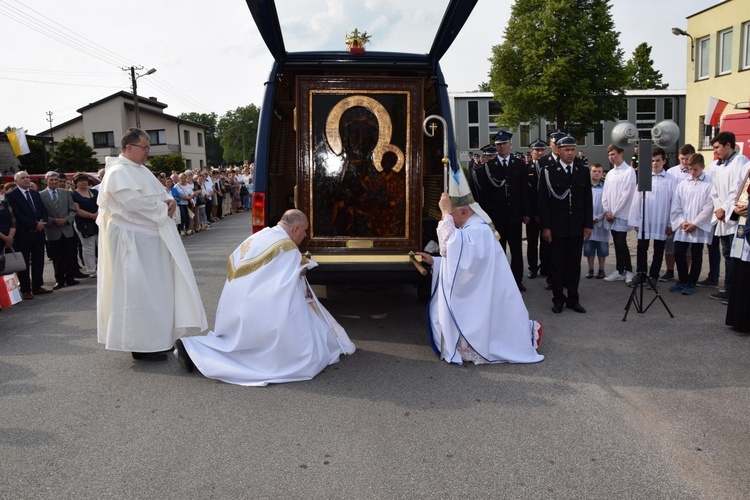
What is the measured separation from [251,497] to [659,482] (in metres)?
2.26

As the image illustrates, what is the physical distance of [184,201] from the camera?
58.3 feet

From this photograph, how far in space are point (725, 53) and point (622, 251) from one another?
A: 79.7ft

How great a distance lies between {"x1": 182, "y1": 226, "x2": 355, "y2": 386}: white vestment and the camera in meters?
5.13

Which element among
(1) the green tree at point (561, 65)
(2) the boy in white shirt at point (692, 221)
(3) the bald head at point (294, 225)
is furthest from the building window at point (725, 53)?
(3) the bald head at point (294, 225)

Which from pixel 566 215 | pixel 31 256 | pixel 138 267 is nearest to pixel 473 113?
pixel 31 256

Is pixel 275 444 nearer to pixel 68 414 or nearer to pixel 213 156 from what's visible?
pixel 68 414

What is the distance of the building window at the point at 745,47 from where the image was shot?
26.7 metres

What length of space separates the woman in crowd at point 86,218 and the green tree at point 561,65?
2880cm

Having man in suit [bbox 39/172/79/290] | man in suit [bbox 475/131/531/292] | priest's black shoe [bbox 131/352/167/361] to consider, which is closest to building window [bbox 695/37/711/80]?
man in suit [bbox 475/131/531/292]

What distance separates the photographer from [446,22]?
6277mm

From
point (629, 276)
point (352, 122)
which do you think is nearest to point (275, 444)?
point (352, 122)

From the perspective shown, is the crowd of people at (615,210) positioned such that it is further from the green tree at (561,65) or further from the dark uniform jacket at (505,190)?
the green tree at (561,65)

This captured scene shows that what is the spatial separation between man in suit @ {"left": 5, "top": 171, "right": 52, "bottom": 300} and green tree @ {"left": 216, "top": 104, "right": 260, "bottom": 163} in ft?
290

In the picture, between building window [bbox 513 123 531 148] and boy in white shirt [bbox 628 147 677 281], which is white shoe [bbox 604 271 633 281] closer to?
boy in white shirt [bbox 628 147 677 281]
